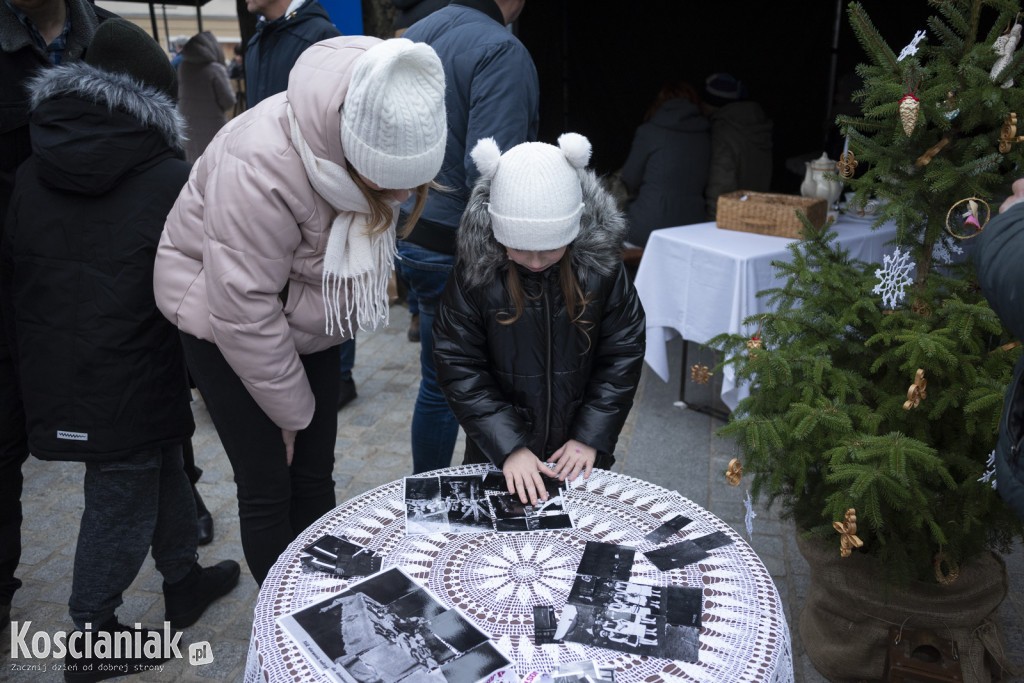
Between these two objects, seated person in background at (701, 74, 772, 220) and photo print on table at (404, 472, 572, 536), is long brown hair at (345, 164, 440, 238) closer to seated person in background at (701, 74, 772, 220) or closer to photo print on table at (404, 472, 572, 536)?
photo print on table at (404, 472, 572, 536)

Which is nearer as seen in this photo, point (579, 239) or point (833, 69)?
point (579, 239)

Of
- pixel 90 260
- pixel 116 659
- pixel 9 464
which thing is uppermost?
pixel 90 260

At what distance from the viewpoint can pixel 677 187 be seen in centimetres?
530

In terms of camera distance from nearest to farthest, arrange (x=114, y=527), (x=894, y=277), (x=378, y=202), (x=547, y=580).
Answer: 1. (x=547, y=580)
2. (x=378, y=202)
3. (x=894, y=277)
4. (x=114, y=527)

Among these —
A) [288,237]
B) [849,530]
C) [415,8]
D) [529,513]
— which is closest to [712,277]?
[849,530]

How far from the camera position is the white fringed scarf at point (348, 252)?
1.65 m

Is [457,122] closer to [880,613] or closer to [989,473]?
[989,473]

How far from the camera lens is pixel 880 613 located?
2.19 metres

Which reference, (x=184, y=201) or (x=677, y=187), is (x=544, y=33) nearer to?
(x=677, y=187)

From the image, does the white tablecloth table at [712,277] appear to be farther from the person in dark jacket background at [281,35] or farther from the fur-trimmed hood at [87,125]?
the fur-trimmed hood at [87,125]

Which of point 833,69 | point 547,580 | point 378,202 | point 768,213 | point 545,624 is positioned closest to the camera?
point 545,624

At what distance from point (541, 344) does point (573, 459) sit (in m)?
0.34

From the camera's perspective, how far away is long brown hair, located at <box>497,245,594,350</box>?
2053mm

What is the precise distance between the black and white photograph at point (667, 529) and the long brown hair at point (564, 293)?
0.63 meters
